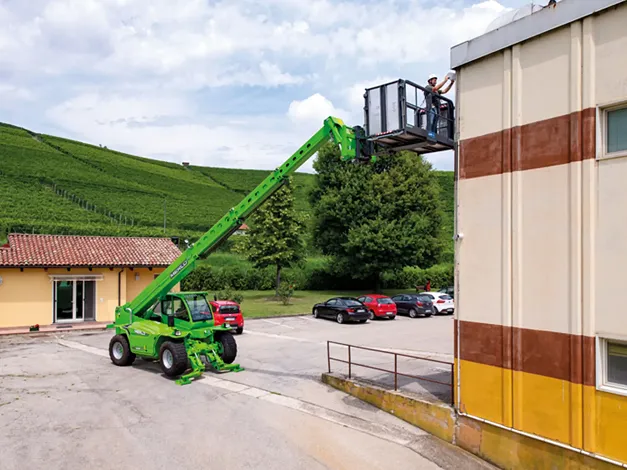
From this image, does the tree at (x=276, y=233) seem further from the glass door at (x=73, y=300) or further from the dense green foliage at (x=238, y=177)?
the dense green foliage at (x=238, y=177)

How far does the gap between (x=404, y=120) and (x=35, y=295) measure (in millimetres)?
19982

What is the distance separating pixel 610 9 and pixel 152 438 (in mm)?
9660

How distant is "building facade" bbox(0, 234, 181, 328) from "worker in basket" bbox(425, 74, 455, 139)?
749 inches

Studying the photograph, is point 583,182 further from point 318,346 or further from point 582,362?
point 318,346

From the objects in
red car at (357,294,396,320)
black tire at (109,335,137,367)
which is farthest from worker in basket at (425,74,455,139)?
red car at (357,294,396,320)

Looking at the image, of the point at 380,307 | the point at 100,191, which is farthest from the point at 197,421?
the point at 100,191

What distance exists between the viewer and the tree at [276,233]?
113ft

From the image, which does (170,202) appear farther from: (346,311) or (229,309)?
(229,309)

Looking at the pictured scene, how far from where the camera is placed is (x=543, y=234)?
708cm

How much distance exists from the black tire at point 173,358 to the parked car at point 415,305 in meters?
16.8

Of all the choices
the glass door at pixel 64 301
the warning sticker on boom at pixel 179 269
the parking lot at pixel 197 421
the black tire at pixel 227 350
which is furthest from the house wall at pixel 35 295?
the black tire at pixel 227 350

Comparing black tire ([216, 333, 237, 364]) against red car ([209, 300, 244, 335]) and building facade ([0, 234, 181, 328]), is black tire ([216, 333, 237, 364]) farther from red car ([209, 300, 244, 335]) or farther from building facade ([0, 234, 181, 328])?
building facade ([0, 234, 181, 328])

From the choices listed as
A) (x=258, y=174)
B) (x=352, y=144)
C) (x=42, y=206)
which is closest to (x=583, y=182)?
(x=352, y=144)

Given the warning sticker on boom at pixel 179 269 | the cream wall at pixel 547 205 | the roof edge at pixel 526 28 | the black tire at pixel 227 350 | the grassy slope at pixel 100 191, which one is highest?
the grassy slope at pixel 100 191
